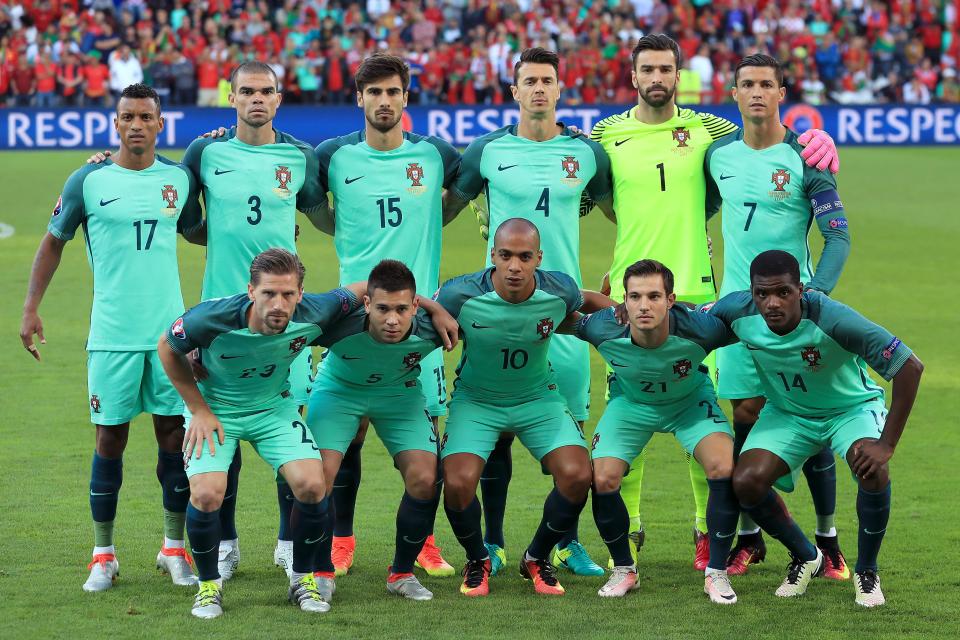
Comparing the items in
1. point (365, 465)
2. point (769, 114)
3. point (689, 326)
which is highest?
point (769, 114)

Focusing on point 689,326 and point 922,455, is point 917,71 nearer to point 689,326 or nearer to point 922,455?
point 922,455

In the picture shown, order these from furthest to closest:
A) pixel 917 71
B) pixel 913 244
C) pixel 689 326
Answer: pixel 917 71 < pixel 913 244 < pixel 689 326

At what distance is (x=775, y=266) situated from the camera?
6301 mm

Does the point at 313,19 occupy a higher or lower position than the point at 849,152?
higher

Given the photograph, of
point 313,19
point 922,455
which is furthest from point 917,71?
point 922,455

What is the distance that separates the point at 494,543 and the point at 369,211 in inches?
74.1

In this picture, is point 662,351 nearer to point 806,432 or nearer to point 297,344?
point 806,432

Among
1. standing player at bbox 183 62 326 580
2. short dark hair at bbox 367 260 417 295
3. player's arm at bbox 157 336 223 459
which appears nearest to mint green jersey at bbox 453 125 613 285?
standing player at bbox 183 62 326 580

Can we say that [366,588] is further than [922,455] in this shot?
No

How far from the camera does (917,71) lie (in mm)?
30531

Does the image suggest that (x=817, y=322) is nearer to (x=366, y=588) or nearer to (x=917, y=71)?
(x=366, y=588)

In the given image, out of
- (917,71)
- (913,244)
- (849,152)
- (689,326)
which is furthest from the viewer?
(917,71)

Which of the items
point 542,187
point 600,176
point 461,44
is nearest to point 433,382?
point 542,187

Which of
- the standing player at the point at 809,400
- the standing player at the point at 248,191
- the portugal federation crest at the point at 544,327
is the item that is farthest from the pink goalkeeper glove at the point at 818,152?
the standing player at the point at 248,191
